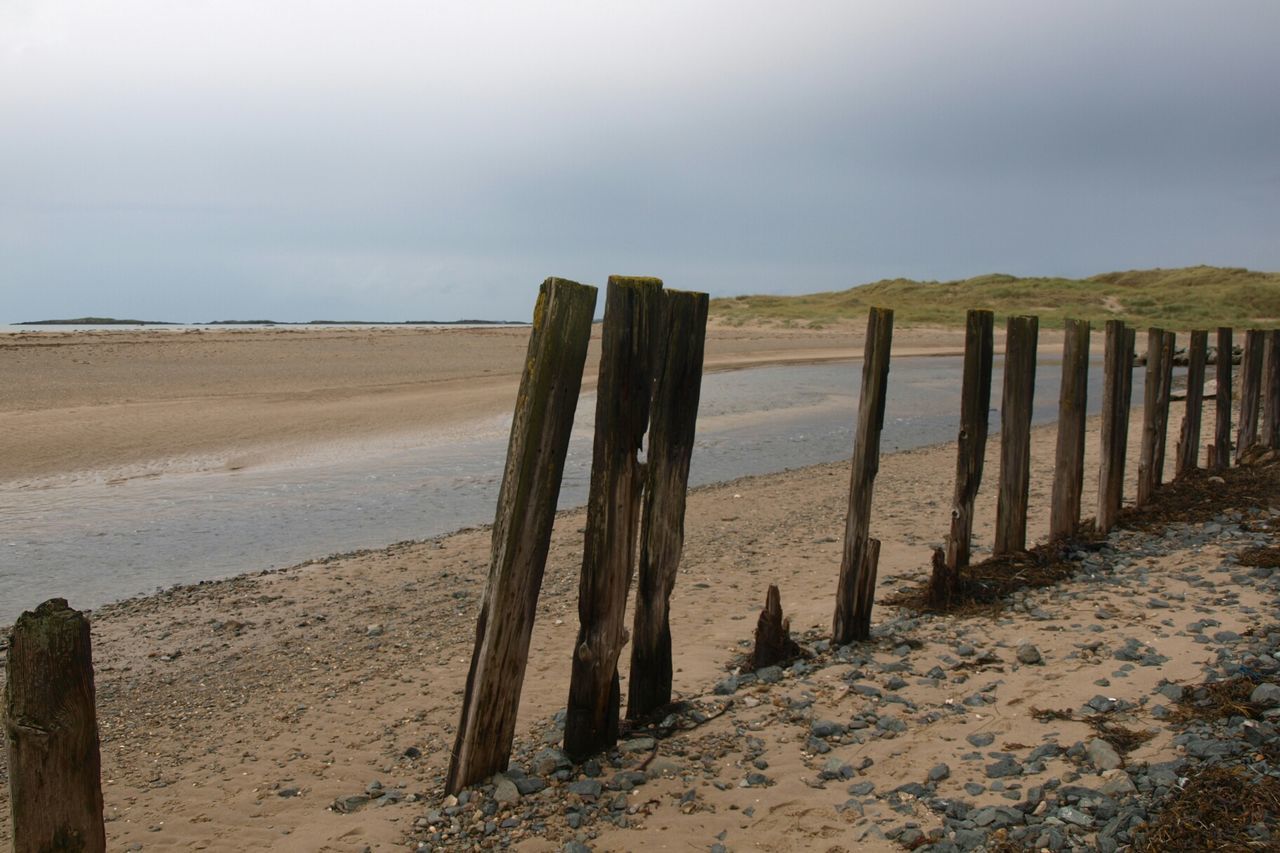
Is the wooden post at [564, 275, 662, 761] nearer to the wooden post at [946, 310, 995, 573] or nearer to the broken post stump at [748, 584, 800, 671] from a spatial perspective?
the broken post stump at [748, 584, 800, 671]

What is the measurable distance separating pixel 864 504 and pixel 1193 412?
736cm

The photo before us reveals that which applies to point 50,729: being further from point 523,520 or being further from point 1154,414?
point 1154,414

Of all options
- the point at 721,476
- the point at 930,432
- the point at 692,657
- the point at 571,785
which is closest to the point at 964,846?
the point at 571,785

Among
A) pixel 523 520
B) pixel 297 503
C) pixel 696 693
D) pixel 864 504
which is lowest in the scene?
pixel 297 503

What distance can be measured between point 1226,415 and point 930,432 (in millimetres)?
7024

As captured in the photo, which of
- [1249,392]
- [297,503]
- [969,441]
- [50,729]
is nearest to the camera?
[50,729]

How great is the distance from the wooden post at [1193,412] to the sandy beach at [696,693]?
0.93 m

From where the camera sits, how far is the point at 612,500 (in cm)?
443

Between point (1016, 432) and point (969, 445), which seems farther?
point (1016, 432)

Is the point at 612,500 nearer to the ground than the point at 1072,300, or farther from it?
nearer to the ground

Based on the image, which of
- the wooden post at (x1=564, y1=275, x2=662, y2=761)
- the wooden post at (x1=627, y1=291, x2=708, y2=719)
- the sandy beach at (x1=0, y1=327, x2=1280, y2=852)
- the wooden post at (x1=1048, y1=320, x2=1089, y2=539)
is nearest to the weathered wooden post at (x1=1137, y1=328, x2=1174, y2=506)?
the sandy beach at (x1=0, y1=327, x2=1280, y2=852)

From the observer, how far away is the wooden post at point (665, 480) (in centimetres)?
467

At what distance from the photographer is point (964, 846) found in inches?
141

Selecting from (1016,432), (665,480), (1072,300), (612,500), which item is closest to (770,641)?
(665,480)
